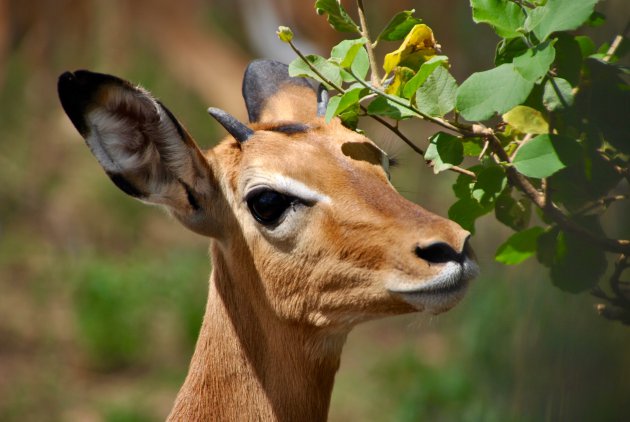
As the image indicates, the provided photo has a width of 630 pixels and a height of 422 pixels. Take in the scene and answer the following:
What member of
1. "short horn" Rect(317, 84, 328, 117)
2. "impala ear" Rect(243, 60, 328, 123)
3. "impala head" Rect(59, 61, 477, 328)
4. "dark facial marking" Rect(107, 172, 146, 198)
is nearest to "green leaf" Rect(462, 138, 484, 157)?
"impala head" Rect(59, 61, 477, 328)

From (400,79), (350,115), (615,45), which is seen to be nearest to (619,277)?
(615,45)

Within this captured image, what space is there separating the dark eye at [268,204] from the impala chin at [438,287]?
16.0 inches

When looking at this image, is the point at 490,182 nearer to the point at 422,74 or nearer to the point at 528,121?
the point at 528,121

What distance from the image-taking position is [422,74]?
9.05 ft

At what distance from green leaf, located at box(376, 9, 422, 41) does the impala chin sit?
0.68 meters

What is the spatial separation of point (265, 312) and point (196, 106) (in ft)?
27.5

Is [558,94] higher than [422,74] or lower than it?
lower

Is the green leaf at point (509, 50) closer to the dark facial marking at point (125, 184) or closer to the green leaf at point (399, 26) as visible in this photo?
the green leaf at point (399, 26)

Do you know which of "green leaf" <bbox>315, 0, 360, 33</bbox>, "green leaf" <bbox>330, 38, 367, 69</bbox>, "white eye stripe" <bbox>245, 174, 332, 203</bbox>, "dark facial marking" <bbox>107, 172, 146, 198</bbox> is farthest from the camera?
"dark facial marking" <bbox>107, 172, 146, 198</bbox>

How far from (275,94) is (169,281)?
15.8 feet

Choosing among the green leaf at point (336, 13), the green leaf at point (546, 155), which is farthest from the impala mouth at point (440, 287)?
the green leaf at point (336, 13)

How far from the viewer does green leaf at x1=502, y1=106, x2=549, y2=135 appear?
271 centimetres

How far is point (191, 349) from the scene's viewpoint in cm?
824

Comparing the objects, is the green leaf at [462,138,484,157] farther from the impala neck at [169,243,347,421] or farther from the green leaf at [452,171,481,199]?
the impala neck at [169,243,347,421]
